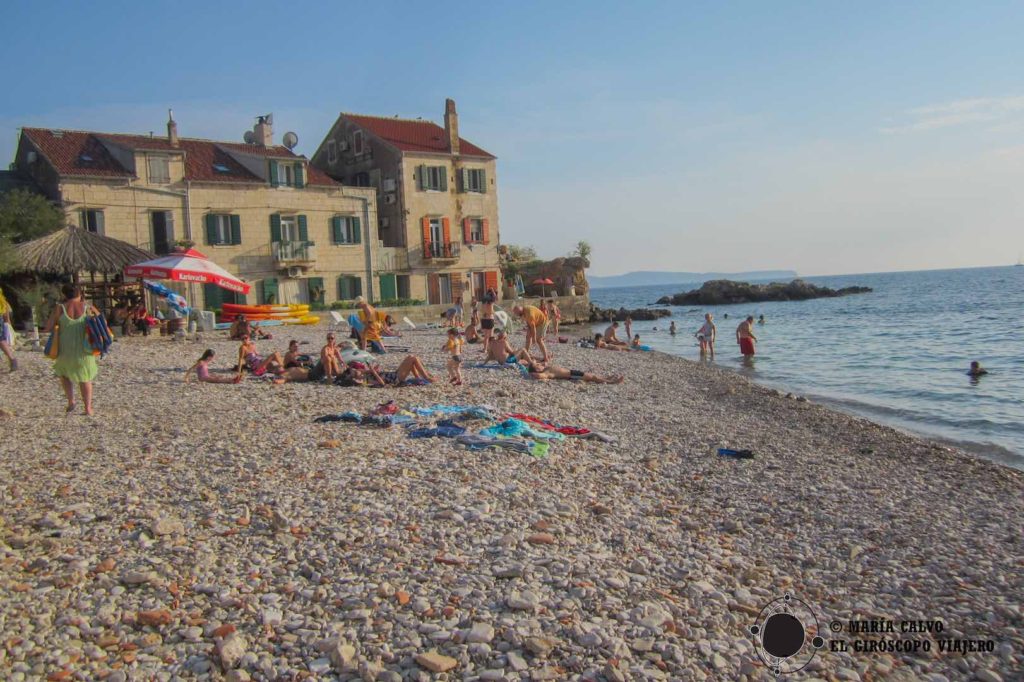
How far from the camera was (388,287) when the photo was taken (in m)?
38.2

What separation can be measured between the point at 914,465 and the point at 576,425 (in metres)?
4.85

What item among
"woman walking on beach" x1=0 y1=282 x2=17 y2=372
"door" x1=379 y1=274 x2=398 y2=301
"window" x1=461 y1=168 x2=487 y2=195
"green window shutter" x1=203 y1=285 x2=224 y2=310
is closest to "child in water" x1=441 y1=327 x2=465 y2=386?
"woman walking on beach" x1=0 y1=282 x2=17 y2=372

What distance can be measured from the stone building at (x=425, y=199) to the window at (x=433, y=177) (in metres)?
0.05

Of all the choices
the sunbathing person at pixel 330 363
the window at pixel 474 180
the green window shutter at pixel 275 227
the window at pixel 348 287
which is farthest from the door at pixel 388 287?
the sunbathing person at pixel 330 363

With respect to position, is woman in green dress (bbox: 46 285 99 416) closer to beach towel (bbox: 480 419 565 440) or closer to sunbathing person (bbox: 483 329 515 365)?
beach towel (bbox: 480 419 565 440)

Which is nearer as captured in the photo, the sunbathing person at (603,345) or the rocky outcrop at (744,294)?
the sunbathing person at (603,345)

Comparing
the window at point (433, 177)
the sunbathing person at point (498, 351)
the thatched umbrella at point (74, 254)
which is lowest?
the sunbathing person at point (498, 351)

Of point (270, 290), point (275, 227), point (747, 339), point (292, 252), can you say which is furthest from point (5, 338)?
point (747, 339)

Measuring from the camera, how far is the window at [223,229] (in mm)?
32031

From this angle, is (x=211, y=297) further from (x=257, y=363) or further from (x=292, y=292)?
(x=257, y=363)

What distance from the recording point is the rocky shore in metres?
4.70

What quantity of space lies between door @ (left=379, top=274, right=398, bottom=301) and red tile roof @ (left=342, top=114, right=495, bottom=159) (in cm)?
664

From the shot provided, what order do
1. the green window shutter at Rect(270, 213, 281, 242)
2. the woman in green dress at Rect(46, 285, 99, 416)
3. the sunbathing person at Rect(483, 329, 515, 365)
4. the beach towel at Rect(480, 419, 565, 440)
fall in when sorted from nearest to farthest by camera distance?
the beach towel at Rect(480, 419, 565, 440) < the woman in green dress at Rect(46, 285, 99, 416) < the sunbathing person at Rect(483, 329, 515, 365) < the green window shutter at Rect(270, 213, 281, 242)

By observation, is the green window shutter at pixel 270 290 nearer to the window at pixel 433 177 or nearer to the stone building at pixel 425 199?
the stone building at pixel 425 199
